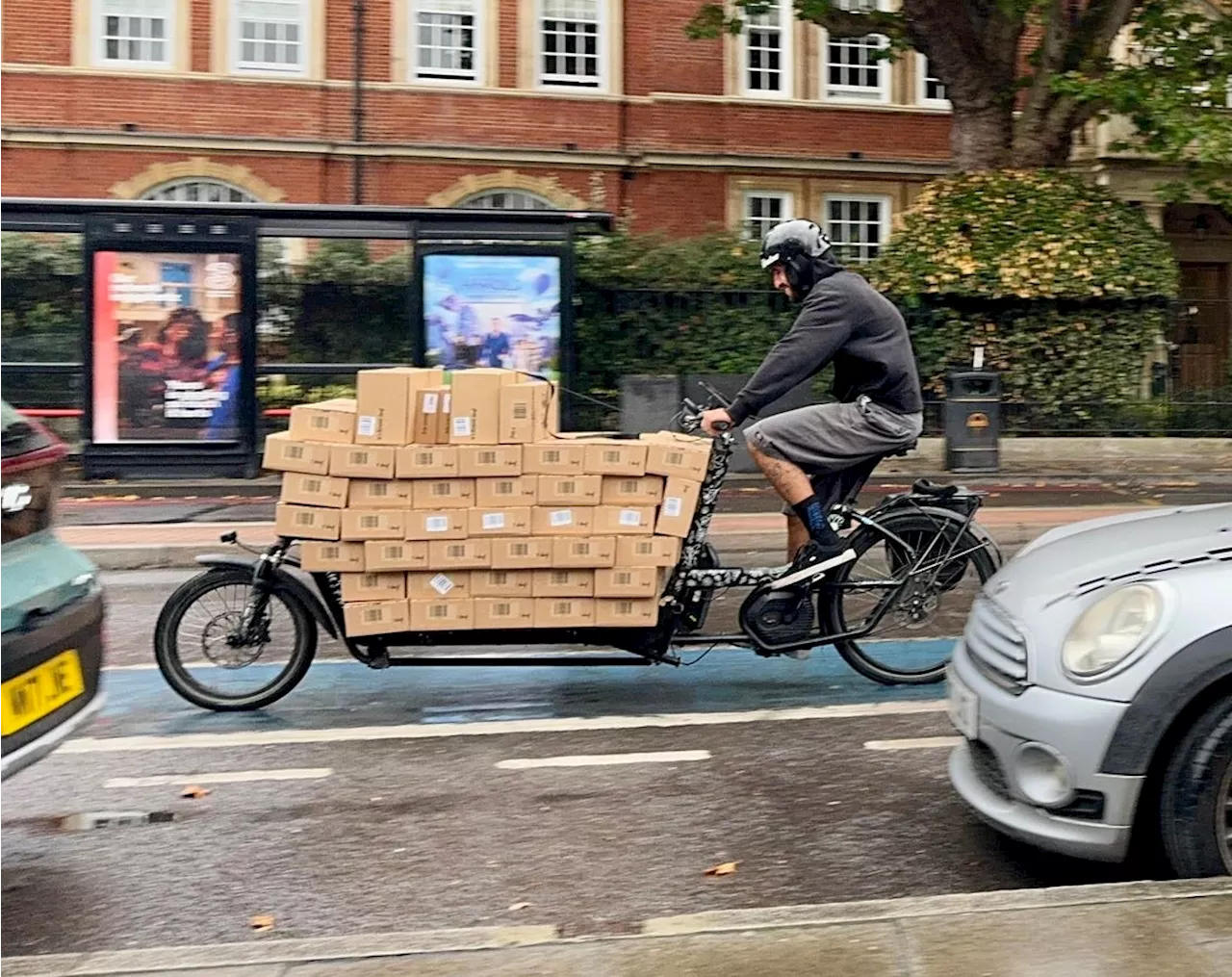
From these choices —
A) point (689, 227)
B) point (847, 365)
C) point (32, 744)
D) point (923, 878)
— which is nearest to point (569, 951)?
point (923, 878)

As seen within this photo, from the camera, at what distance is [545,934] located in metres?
3.51

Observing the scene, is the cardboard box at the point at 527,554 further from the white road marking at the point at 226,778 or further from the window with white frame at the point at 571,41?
the window with white frame at the point at 571,41

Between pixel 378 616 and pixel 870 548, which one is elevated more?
pixel 870 548

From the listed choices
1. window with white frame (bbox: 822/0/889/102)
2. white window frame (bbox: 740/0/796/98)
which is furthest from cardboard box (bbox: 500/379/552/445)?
window with white frame (bbox: 822/0/889/102)

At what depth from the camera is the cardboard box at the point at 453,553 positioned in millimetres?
5629

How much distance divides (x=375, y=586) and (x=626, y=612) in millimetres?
1005

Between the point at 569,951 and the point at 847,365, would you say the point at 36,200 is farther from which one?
the point at 569,951

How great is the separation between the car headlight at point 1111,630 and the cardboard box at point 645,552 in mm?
2182

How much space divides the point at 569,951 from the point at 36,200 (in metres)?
14.0

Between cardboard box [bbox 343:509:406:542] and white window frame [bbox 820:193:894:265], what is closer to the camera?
cardboard box [bbox 343:509:406:542]

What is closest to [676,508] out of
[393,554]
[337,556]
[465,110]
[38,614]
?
[393,554]

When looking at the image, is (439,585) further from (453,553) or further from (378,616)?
(378,616)

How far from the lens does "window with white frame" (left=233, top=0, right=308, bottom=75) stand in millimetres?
23484

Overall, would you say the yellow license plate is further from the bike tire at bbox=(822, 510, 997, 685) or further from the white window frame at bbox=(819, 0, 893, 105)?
the white window frame at bbox=(819, 0, 893, 105)
